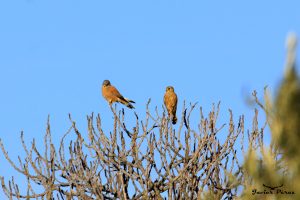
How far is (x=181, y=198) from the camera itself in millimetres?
8500

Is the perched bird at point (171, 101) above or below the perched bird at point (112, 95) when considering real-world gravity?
below

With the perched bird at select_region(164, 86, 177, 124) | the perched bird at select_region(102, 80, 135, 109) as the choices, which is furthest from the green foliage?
the perched bird at select_region(102, 80, 135, 109)

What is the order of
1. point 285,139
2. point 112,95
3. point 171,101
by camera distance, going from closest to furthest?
point 285,139
point 171,101
point 112,95

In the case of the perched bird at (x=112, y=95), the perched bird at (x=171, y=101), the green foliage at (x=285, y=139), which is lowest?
the green foliage at (x=285, y=139)

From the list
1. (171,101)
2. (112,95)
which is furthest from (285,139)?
(112,95)

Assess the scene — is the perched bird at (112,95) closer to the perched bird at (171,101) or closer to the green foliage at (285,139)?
the perched bird at (171,101)

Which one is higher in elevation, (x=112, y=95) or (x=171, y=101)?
(x=112, y=95)

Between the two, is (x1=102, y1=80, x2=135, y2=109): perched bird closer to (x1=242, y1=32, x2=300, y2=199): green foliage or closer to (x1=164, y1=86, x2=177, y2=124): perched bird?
(x1=164, y1=86, x2=177, y2=124): perched bird

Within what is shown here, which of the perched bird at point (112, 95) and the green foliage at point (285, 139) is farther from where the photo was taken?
the perched bird at point (112, 95)

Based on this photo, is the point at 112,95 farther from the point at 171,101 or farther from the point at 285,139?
the point at 285,139

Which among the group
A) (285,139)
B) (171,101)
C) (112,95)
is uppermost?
(112,95)

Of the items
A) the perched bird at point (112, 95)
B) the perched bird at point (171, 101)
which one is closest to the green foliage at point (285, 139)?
the perched bird at point (171, 101)

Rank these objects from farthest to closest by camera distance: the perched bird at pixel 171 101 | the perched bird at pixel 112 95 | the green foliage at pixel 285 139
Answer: the perched bird at pixel 112 95 < the perched bird at pixel 171 101 < the green foliage at pixel 285 139

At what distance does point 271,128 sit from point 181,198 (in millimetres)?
4834
